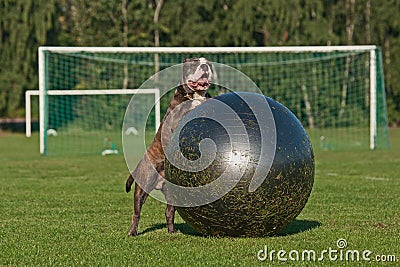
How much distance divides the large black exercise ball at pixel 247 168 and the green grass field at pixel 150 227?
0.26 meters

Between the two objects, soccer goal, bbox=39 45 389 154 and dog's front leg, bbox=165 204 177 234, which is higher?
dog's front leg, bbox=165 204 177 234

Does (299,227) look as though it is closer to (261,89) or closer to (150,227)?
(150,227)

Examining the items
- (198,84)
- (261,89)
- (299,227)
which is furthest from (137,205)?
(261,89)

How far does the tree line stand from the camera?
4181 centimetres

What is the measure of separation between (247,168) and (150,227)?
2.28m

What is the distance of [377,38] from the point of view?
45125mm

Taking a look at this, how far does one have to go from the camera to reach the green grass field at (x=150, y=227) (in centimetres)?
743

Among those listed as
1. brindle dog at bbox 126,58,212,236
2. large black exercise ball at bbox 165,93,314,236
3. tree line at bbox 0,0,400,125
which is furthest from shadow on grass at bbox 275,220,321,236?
tree line at bbox 0,0,400,125

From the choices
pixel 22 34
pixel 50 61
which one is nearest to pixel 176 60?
pixel 50 61

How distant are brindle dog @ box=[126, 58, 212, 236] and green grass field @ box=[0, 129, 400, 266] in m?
0.51

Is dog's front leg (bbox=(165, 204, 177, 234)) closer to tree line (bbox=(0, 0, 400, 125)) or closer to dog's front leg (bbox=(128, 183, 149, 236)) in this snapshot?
dog's front leg (bbox=(128, 183, 149, 236))

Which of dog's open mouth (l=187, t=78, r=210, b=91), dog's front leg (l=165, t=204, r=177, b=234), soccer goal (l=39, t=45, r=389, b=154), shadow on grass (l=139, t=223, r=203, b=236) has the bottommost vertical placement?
soccer goal (l=39, t=45, r=389, b=154)

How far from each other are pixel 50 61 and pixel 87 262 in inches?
1280

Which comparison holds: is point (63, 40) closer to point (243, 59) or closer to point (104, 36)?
point (104, 36)
